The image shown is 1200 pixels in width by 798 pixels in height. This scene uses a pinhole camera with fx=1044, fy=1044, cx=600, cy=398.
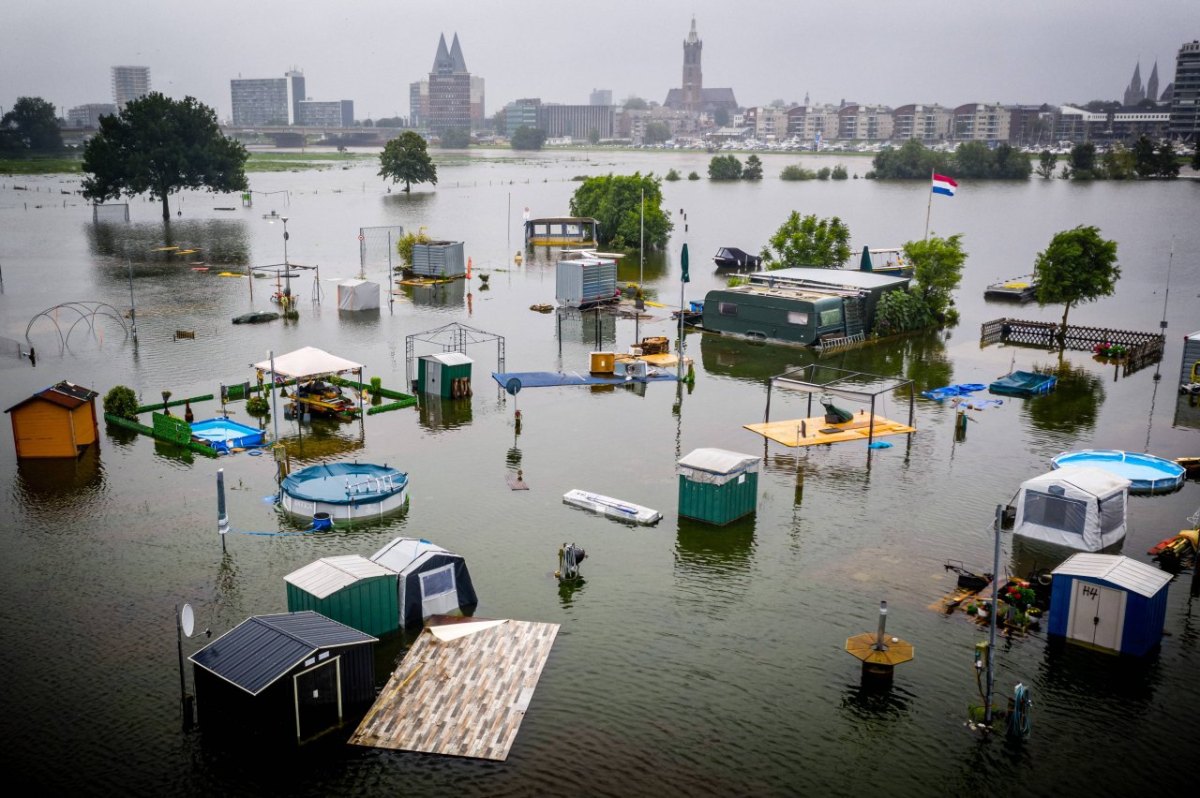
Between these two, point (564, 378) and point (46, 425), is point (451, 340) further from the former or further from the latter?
point (46, 425)

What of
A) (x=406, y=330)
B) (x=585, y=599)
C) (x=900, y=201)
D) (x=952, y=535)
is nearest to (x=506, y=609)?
(x=585, y=599)

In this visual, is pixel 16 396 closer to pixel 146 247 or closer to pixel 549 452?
pixel 549 452

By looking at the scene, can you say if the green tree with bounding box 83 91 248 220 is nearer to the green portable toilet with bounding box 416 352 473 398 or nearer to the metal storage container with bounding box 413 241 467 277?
the metal storage container with bounding box 413 241 467 277

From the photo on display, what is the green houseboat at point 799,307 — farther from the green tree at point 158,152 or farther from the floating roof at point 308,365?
the green tree at point 158,152

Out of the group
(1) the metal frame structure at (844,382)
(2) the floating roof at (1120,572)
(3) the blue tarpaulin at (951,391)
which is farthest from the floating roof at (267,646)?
(3) the blue tarpaulin at (951,391)

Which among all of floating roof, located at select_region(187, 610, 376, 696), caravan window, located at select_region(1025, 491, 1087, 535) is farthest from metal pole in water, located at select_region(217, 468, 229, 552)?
caravan window, located at select_region(1025, 491, 1087, 535)

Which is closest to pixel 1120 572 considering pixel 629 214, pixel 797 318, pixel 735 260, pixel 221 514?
pixel 221 514
